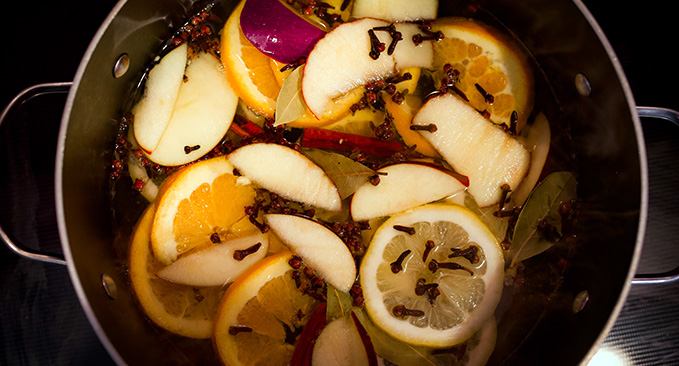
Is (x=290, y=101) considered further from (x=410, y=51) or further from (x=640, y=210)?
(x=640, y=210)

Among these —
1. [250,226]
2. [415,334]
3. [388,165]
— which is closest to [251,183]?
[250,226]

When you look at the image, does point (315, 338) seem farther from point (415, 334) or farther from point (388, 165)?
point (388, 165)

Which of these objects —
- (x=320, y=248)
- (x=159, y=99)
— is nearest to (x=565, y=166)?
(x=320, y=248)

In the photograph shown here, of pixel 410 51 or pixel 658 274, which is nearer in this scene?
pixel 658 274

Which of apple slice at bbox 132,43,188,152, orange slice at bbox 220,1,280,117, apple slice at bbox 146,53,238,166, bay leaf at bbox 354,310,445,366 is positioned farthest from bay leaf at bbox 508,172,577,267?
apple slice at bbox 132,43,188,152

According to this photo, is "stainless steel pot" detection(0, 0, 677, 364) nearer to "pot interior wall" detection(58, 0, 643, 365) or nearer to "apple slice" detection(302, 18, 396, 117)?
"pot interior wall" detection(58, 0, 643, 365)

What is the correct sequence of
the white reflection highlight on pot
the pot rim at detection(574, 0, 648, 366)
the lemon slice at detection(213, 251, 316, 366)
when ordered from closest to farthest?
1. the pot rim at detection(574, 0, 648, 366)
2. the lemon slice at detection(213, 251, 316, 366)
3. the white reflection highlight on pot
